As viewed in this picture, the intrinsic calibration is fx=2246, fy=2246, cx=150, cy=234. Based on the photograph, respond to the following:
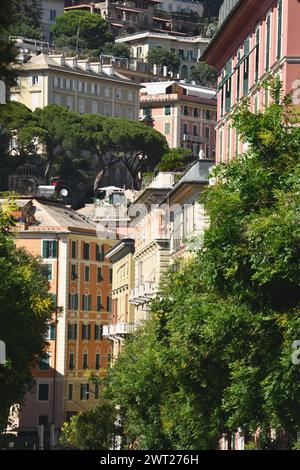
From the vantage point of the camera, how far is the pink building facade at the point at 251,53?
64.6 metres

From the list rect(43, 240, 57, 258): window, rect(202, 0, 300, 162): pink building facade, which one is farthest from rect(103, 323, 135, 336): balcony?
rect(202, 0, 300, 162): pink building facade

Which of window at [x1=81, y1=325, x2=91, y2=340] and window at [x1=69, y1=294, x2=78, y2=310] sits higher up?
window at [x1=69, y1=294, x2=78, y2=310]

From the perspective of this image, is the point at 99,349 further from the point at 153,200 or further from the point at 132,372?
the point at 132,372

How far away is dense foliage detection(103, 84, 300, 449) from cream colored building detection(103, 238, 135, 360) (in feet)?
230

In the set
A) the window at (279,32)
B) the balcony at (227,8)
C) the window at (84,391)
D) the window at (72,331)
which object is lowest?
the window at (279,32)

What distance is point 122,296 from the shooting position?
466ft

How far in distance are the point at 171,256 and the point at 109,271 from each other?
61787 millimetres

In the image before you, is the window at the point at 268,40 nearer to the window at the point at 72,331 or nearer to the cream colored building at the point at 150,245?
the cream colored building at the point at 150,245

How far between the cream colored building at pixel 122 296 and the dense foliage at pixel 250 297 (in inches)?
2760

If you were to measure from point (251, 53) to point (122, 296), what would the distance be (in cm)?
6793

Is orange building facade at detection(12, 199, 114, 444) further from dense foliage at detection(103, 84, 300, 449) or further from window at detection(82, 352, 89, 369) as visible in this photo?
dense foliage at detection(103, 84, 300, 449)

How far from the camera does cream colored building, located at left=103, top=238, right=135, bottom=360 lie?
134875 mm

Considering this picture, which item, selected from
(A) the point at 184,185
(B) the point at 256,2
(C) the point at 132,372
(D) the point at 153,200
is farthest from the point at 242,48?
(D) the point at 153,200

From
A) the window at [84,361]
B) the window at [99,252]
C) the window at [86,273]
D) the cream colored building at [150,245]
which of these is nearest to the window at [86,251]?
the window at [99,252]
